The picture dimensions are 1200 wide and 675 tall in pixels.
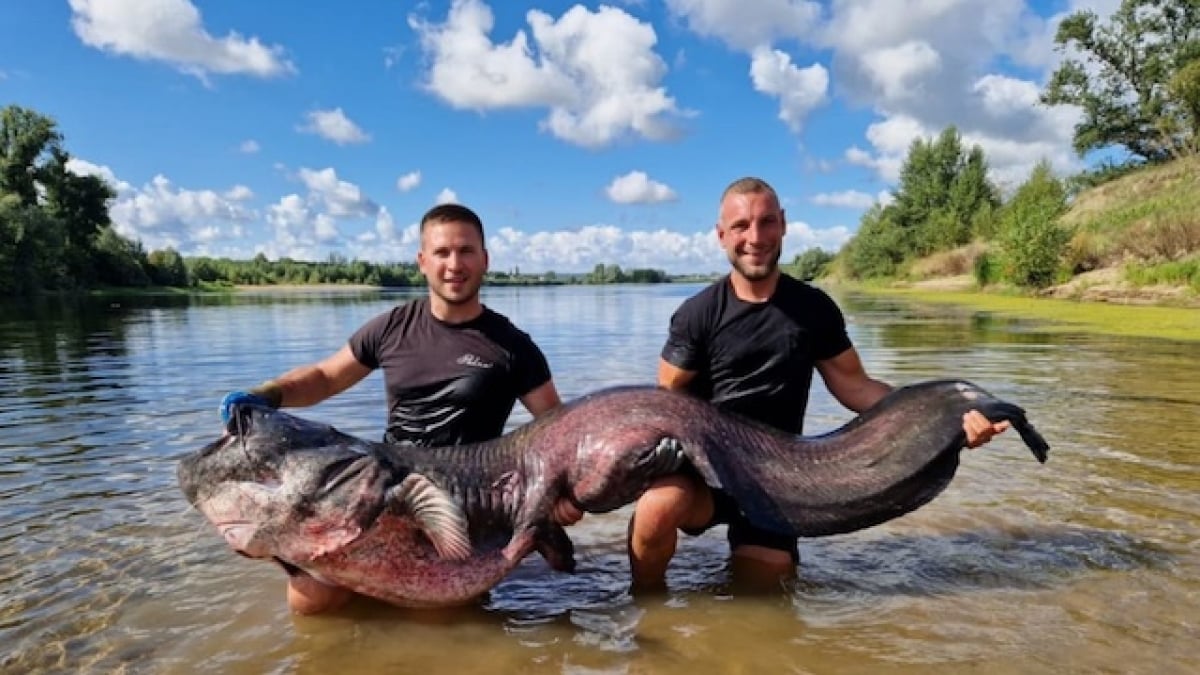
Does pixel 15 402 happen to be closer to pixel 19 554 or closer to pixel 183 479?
pixel 19 554

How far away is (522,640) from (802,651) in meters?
1.26

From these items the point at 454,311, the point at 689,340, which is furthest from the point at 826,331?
the point at 454,311

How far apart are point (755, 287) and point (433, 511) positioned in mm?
2172

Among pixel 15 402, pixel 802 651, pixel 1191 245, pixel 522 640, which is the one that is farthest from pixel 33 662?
pixel 1191 245

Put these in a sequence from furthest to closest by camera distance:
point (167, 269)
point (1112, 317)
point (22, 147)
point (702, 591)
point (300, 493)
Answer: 1. point (167, 269)
2. point (22, 147)
3. point (1112, 317)
4. point (702, 591)
5. point (300, 493)

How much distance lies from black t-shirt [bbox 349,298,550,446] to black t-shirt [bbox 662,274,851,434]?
91cm

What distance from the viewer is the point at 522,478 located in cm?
Result: 387

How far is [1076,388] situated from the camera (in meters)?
10.2

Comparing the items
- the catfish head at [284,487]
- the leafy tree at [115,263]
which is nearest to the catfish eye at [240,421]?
the catfish head at [284,487]

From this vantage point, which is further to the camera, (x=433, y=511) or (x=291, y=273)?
(x=291, y=273)

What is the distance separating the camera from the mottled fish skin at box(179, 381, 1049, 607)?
355cm

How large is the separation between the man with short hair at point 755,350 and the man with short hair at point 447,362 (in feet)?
2.95

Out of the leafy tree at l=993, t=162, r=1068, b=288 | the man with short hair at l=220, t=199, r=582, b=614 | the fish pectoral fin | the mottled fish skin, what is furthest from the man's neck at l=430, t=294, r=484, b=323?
the leafy tree at l=993, t=162, r=1068, b=288

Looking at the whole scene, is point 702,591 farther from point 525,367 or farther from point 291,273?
point 291,273
